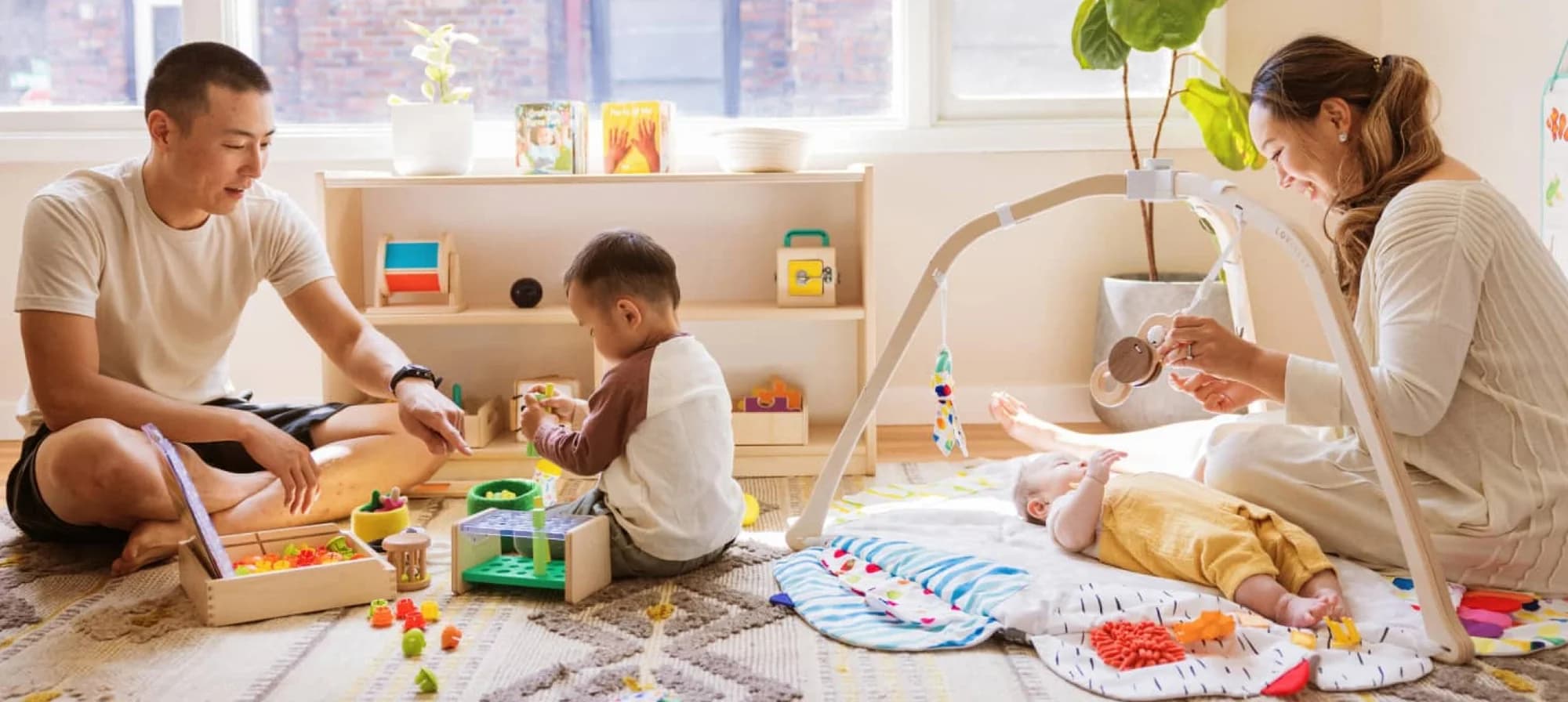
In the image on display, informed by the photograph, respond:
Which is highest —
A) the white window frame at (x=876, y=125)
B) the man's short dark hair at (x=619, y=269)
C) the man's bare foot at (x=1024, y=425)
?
the white window frame at (x=876, y=125)

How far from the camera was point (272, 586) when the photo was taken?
190cm

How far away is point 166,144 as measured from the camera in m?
2.24

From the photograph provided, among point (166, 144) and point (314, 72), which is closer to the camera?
point (166, 144)

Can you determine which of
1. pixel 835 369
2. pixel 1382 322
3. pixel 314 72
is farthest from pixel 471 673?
pixel 314 72

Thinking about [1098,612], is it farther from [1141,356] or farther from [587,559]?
[587,559]

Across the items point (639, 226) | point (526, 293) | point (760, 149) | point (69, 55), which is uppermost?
point (69, 55)

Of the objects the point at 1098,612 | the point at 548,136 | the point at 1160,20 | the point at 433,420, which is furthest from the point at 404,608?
the point at 1160,20

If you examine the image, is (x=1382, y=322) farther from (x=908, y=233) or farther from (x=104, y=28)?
(x=104, y=28)

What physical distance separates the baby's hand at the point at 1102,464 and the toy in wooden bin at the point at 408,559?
1029 millimetres

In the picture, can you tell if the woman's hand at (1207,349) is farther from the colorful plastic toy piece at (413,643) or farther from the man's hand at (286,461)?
the man's hand at (286,461)

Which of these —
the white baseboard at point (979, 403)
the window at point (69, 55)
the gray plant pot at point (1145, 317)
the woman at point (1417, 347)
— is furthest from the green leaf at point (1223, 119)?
the window at point (69, 55)

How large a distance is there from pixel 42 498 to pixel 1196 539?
1858 mm

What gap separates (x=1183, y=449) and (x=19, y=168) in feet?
9.62

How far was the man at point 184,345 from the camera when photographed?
2127 millimetres
